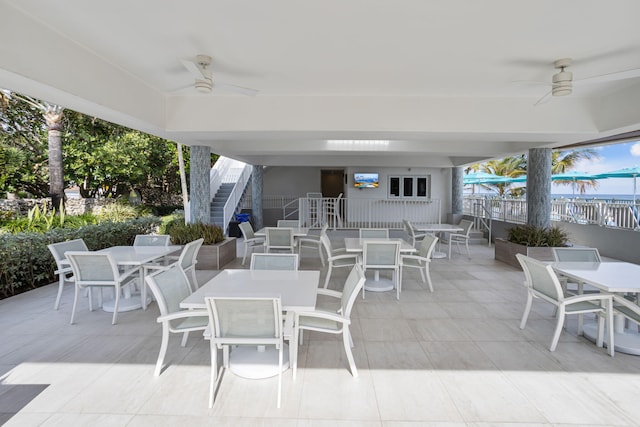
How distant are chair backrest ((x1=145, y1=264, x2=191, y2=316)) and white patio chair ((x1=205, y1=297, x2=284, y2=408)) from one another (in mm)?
612

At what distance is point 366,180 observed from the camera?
13.1 metres

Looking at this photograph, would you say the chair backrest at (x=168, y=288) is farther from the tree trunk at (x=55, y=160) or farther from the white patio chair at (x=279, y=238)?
the tree trunk at (x=55, y=160)

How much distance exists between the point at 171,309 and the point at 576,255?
16.2 feet

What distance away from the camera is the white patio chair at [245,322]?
7.50 ft

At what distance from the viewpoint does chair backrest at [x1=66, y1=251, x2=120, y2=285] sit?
3.91 metres

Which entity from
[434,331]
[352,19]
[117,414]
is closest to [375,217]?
[434,331]

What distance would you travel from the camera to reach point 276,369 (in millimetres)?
2848

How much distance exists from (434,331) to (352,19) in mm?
3431

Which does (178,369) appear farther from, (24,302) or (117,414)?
(24,302)

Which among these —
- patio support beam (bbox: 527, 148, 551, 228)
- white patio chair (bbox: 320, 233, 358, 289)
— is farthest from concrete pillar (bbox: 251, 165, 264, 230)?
patio support beam (bbox: 527, 148, 551, 228)

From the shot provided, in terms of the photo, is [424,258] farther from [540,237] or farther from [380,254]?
[540,237]

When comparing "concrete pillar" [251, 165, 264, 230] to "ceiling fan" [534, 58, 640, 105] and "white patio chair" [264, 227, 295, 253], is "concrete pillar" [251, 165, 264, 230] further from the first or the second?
"ceiling fan" [534, 58, 640, 105]

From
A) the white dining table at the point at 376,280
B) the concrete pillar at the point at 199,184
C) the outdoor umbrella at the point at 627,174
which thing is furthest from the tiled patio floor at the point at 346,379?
the outdoor umbrella at the point at 627,174

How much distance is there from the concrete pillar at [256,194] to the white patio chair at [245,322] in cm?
1045
